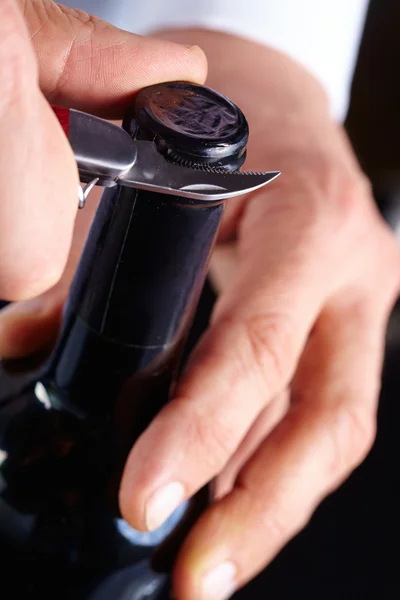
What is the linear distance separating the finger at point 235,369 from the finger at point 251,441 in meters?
0.12

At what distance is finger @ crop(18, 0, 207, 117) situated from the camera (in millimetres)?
392

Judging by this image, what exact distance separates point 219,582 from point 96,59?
1.18 feet

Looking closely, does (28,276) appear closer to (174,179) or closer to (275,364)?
(174,179)

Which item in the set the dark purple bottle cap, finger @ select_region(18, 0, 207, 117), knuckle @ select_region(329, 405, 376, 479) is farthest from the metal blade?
knuckle @ select_region(329, 405, 376, 479)

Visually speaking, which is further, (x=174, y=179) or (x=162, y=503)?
(x=162, y=503)

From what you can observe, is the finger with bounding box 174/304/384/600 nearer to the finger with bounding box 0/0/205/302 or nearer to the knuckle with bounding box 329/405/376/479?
the knuckle with bounding box 329/405/376/479

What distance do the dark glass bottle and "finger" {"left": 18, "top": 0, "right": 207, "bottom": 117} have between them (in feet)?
0.18

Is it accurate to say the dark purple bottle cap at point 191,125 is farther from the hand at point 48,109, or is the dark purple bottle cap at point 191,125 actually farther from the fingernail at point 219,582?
the fingernail at point 219,582

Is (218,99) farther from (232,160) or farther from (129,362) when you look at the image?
(129,362)

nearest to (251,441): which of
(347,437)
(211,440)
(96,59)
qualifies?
(347,437)

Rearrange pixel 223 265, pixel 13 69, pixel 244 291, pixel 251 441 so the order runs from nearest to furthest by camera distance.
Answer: pixel 13 69 < pixel 244 291 < pixel 251 441 < pixel 223 265

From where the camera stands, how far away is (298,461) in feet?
1.75

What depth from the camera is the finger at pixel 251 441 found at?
23.4 inches

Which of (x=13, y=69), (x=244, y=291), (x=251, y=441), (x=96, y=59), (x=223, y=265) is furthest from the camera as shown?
(x=223, y=265)
